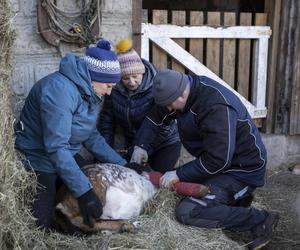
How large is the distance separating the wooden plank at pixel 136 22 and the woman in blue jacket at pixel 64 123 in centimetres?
133

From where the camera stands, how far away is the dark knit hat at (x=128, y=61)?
4258mm

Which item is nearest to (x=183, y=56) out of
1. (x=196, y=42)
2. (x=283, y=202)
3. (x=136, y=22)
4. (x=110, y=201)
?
(x=196, y=42)

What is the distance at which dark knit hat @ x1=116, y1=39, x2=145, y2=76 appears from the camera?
14.0 feet

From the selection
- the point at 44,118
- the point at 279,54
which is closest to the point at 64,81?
the point at 44,118

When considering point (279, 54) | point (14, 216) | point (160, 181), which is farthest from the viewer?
point (279, 54)

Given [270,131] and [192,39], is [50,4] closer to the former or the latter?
[192,39]

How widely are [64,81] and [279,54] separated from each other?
11.1 ft

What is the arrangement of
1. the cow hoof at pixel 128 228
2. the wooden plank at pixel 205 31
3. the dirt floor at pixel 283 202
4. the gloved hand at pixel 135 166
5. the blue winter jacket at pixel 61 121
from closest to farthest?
the blue winter jacket at pixel 61 121 → the cow hoof at pixel 128 228 → the gloved hand at pixel 135 166 → the dirt floor at pixel 283 202 → the wooden plank at pixel 205 31

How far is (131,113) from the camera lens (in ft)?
14.8

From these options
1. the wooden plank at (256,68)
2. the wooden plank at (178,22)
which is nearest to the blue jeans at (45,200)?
the wooden plank at (178,22)

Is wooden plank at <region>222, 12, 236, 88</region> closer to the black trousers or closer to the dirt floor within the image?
the dirt floor

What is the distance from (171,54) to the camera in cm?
536

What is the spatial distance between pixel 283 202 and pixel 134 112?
1.97 meters

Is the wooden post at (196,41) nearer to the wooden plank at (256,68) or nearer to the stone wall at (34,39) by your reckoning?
the wooden plank at (256,68)
